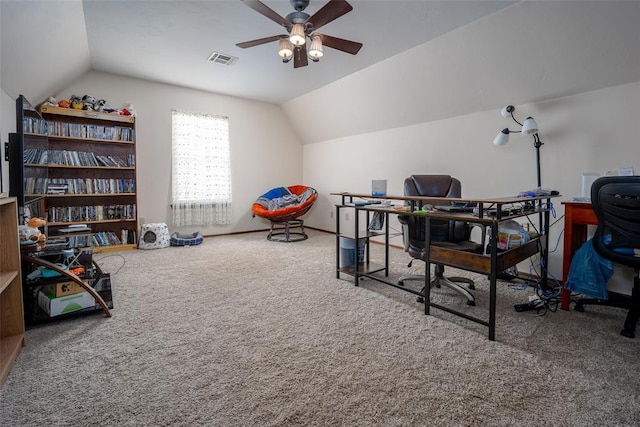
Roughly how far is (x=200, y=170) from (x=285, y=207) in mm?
1597

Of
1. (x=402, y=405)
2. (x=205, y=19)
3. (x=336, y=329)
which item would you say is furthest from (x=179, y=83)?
(x=402, y=405)

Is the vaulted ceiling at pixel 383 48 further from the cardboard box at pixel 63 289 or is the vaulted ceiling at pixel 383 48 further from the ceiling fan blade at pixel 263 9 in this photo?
the cardboard box at pixel 63 289

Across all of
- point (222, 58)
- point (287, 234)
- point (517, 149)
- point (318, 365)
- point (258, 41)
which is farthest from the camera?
point (287, 234)

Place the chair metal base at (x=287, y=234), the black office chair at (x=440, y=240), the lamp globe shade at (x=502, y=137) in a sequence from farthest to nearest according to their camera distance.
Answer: the chair metal base at (x=287, y=234)
the lamp globe shade at (x=502, y=137)
the black office chair at (x=440, y=240)

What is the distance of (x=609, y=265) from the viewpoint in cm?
213

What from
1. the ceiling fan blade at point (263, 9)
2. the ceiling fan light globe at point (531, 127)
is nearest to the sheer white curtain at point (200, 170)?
the ceiling fan blade at point (263, 9)

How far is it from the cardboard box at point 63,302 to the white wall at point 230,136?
2.77 m

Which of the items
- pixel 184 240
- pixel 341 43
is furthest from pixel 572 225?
pixel 184 240

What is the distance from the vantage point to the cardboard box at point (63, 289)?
85.0 inches

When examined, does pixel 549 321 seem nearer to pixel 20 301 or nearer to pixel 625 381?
pixel 625 381

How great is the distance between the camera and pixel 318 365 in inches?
65.3

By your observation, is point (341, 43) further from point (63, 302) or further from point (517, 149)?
point (63, 302)

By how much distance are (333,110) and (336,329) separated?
3.97 metres

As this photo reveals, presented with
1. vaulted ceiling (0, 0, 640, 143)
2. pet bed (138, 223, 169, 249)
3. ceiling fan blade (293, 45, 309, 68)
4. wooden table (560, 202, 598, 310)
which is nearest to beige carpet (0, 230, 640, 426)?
wooden table (560, 202, 598, 310)
